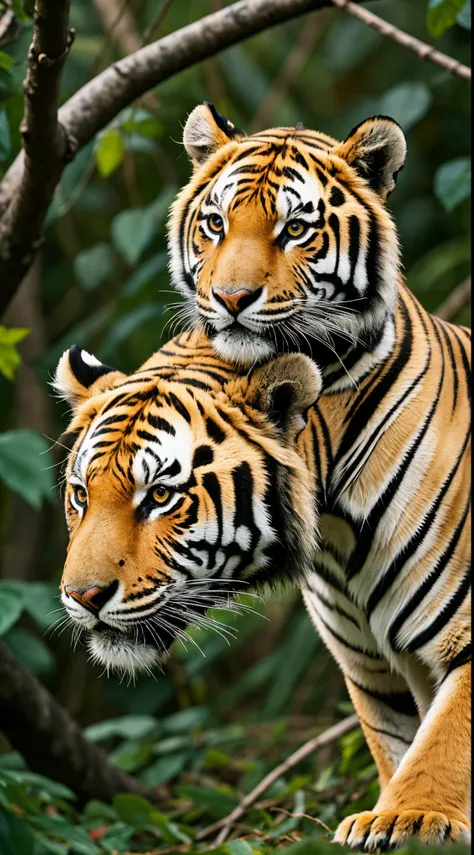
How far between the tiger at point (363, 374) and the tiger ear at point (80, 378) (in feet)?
0.95

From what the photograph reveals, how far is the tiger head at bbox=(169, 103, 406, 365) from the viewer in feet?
7.79

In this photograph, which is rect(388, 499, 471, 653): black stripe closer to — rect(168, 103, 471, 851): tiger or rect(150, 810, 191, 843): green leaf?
rect(168, 103, 471, 851): tiger

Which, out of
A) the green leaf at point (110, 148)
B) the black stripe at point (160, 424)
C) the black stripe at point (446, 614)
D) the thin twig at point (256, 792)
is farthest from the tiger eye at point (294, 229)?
the thin twig at point (256, 792)

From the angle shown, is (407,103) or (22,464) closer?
(22,464)

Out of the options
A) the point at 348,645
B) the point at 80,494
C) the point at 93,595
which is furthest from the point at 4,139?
the point at 348,645

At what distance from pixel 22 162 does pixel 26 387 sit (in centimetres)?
408

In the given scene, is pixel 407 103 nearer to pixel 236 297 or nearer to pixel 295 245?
pixel 295 245

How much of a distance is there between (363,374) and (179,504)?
1.91 ft

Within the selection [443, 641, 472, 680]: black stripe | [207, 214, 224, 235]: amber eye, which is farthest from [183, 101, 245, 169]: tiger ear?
[443, 641, 472, 680]: black stripe

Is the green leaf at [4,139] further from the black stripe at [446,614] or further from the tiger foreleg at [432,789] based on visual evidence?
the tiger foreleg at [432,789]

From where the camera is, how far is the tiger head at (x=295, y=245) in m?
2.37

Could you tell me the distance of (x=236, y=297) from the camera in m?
2.31

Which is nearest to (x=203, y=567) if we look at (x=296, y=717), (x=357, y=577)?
(x=357, y=577)

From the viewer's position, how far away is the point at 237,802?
12.9 ft
